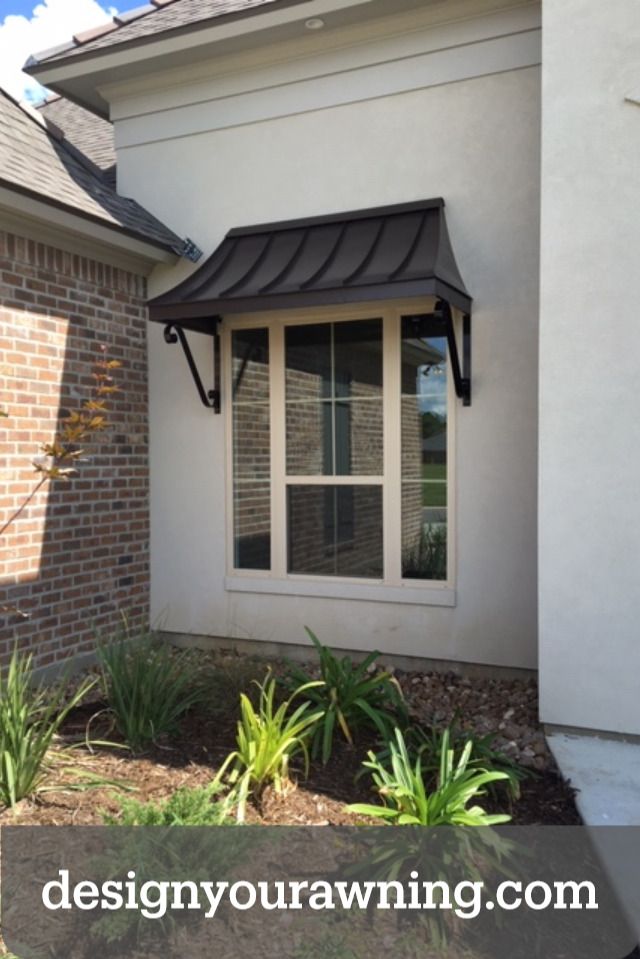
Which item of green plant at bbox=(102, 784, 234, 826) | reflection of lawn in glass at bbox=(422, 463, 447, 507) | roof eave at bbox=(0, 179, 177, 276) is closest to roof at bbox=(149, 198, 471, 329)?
roof eave at bbox=(0, 179, 177, 276)

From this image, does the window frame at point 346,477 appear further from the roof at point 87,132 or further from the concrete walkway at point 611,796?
the roof at point 87,132

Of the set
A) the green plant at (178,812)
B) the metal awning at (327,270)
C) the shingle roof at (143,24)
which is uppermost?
the shingle roof at (143,24)

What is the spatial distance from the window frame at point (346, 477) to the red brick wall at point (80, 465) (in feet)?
2.67

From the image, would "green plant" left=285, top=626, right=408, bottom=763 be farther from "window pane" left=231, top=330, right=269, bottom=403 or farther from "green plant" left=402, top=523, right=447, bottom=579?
"window pane" left=231, top=330, right=269, bottom=403

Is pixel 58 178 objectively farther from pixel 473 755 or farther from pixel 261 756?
pixel 473 755

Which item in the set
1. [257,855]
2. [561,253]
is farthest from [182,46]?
[257,855]

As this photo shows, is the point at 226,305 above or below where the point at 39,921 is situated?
above

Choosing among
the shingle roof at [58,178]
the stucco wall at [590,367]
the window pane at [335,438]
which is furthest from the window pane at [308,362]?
the stucco wall at [590,367]

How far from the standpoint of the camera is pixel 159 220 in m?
6.54

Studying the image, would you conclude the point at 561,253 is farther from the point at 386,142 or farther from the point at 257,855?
the point at 257,855

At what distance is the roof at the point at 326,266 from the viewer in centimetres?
494

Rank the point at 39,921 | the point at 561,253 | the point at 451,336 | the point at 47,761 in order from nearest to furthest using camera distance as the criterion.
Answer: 1. the point at 39,921
2. the point at 47,761
3. the point at 561,253
4. the point at 451,336

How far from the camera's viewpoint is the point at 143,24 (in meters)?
6.51

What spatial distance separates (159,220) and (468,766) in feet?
16.7
